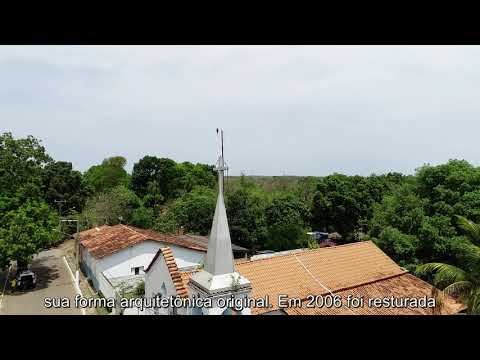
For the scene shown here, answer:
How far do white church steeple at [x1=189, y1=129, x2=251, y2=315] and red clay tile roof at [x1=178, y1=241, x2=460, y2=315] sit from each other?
1.94 metres

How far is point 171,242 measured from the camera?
991 cm

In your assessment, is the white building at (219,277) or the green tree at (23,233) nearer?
the white building at (219,277)

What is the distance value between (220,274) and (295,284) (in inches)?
126

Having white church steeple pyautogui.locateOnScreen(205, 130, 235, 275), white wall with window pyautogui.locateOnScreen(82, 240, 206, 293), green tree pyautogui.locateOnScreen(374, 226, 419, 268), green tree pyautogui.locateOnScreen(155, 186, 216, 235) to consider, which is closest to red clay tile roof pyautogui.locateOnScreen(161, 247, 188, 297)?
white church steeple pyautogui.locateOnScreen(205, 130, 235, 275)

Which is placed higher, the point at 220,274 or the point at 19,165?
the point at 19,165

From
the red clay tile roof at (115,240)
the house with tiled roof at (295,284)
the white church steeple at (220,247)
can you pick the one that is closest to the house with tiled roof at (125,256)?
the red clay tile roof at (115,240)

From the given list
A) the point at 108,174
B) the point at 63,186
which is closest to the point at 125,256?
the point at 63,186

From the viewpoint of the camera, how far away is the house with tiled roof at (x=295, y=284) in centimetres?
401

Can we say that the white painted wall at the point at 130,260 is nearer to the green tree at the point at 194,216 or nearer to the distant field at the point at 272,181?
the green tree at the point at 194,216

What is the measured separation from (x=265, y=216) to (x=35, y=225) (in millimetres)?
8896

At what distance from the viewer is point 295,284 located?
6.80 metres

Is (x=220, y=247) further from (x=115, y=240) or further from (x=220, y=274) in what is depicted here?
(x=115, y=240)
